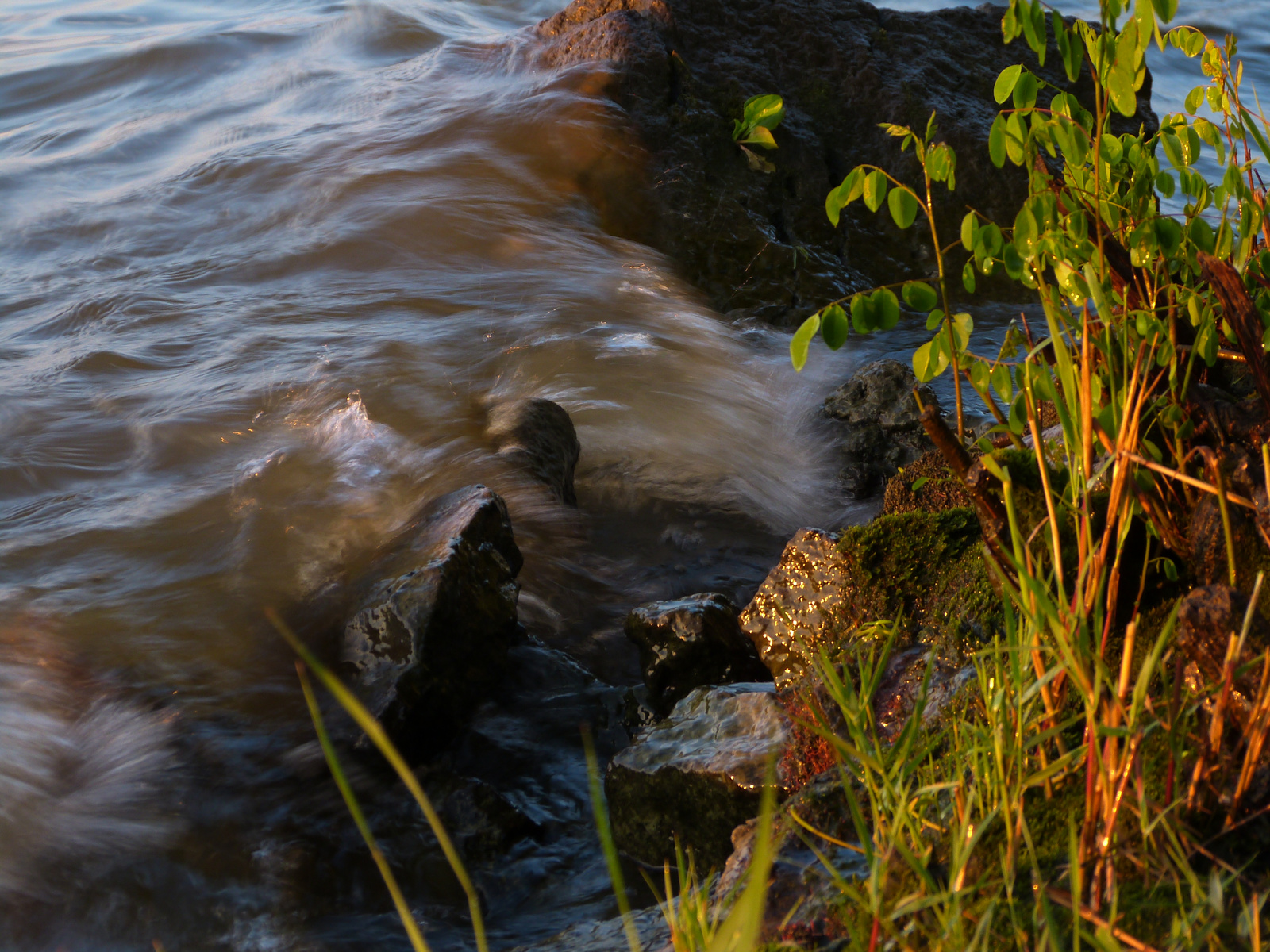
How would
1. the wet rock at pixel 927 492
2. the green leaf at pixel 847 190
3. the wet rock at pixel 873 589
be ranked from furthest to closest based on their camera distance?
the wet rock at pixel 927 492, the wet rock at pixel 873 589, the green leaf at pixel 847 190

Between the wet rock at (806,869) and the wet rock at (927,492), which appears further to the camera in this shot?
the wet rock at (927,492)

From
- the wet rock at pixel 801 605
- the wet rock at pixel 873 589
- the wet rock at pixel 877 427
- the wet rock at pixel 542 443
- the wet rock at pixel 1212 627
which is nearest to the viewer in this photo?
the wet rock at pixel 1212 627

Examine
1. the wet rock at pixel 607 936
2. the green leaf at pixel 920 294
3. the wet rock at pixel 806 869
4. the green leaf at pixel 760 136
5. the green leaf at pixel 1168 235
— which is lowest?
the wet rock at pixel 607 936

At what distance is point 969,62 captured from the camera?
8.49 m

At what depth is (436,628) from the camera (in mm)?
3523

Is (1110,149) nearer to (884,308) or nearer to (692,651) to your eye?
(884,308)

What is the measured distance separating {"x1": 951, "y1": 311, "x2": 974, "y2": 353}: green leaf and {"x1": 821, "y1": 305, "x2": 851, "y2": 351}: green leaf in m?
0.28

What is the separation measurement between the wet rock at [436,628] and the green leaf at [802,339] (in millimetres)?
1834

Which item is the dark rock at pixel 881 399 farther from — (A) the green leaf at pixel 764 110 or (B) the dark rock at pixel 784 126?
(A) the green leaf at pixel 764 110

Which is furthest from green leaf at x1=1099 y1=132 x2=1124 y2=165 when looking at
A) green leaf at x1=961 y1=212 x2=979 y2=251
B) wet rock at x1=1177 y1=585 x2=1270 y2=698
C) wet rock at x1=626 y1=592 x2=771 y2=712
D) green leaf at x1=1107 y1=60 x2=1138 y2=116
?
wet rock at x1=626 y1=592 x2=771 y2=712

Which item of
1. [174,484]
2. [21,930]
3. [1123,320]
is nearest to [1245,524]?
[1123,320]

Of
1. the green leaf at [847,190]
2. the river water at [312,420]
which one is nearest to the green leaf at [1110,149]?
the green leaf at [847,190]

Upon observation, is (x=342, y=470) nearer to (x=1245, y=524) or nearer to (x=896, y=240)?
(x=1245, y=524)

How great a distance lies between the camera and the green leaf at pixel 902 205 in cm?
224
